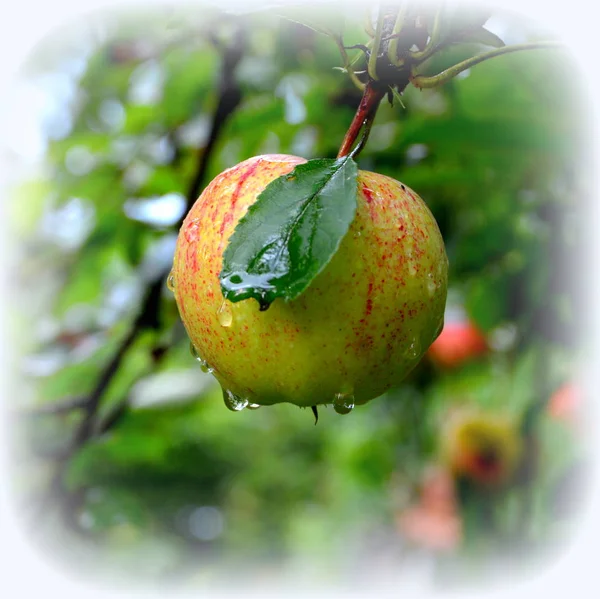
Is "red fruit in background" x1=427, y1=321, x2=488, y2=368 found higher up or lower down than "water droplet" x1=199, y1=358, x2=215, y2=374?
higher up

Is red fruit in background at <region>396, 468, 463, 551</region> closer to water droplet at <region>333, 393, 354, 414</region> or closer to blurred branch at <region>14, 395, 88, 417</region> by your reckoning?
blurred branch at <region>14, 395, 88, 417</region>

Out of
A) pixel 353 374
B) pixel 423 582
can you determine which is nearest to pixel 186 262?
pixel 353 374

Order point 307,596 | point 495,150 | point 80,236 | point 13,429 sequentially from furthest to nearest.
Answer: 1. point 307,596
2. point 80,236
3. point 13,429
4. point 495,150

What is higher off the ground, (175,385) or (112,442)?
(175,385)

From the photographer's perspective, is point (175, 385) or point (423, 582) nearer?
point (175, 385)

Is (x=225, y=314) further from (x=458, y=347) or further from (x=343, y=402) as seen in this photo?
(x=458, y=347)

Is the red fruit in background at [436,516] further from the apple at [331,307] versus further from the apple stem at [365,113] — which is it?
the apple stem at [365,113]

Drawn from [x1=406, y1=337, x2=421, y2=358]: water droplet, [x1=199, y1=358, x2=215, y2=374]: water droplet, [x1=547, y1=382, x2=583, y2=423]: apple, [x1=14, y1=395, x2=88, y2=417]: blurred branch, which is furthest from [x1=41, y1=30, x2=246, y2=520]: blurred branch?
[x1=547, y1=382, x2=583, y2=423]: apple

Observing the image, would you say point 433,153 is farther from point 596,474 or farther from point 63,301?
point 63,301
